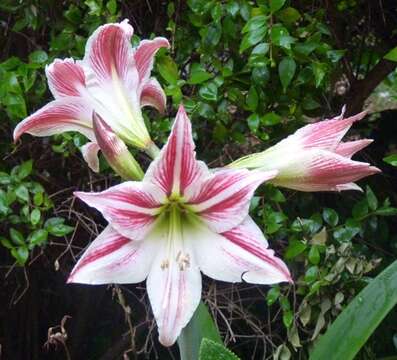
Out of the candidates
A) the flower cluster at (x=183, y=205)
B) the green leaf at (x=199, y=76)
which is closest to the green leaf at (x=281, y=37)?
the green leaf at (x=199, y=76)

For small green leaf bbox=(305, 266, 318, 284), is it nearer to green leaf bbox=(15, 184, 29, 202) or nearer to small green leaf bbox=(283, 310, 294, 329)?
small green leaf bbox=(283, 310, 294, 329)

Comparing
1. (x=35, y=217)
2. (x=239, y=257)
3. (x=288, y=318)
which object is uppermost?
(x=239, y=257)

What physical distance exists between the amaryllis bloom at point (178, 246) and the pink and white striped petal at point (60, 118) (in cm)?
14

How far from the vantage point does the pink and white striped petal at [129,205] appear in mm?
→ 667

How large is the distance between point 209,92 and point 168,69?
0.08 m

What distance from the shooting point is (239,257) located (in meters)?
0.69

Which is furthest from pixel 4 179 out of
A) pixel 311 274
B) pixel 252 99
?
pixel 311 274

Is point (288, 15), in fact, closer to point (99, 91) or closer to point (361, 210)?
point (361, 210)

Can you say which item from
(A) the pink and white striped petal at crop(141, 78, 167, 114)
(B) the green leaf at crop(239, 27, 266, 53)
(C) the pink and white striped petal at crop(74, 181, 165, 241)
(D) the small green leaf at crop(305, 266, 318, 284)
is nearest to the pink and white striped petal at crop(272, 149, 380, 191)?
(C) the pink and white striped petal at crop(74, 181, 165, 241)

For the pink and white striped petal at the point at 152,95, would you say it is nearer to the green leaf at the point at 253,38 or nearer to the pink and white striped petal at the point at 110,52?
the pink and white striped petal at the point at 110,52

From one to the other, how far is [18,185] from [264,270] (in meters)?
0.79

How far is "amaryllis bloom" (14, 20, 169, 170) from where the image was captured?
2.60 feet

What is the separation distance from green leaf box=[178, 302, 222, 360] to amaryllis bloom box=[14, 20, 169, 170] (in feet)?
0.64

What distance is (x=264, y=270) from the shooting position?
0.67 m
